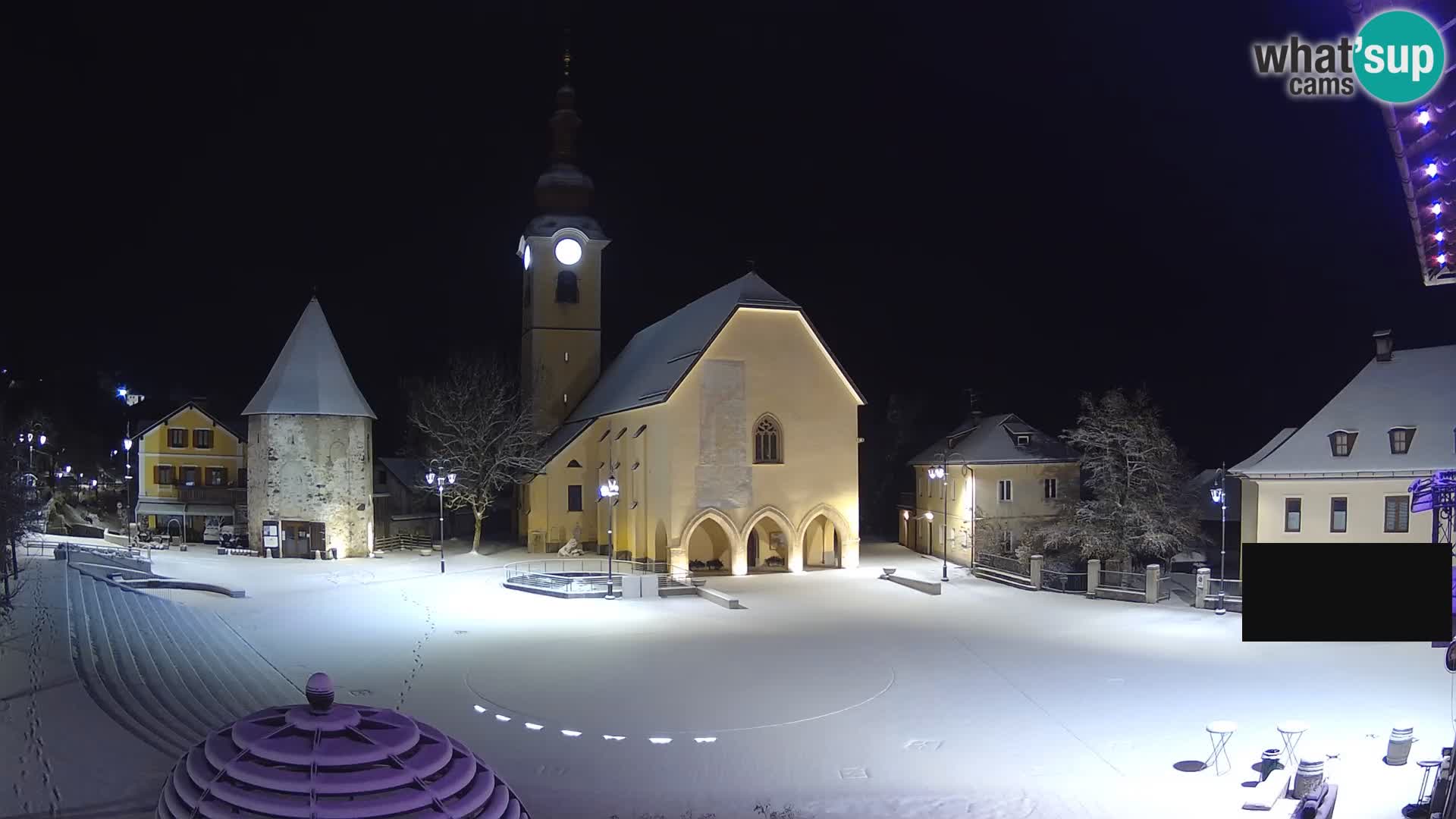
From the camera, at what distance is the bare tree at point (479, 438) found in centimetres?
4134

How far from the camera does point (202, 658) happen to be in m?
18.5

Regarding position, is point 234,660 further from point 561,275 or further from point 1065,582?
point 561,275

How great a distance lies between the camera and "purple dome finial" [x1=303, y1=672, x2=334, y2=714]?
594 centimetres

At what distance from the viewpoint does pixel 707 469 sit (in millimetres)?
35156

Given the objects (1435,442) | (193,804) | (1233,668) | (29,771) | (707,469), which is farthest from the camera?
(707,469)

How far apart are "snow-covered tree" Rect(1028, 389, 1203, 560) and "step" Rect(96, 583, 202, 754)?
84.9 feet

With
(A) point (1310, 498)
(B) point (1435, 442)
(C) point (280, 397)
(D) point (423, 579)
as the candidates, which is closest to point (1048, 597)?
(A) point (1310, 498)

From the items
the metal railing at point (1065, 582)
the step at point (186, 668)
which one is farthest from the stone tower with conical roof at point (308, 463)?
the metal railing at point (1065, 582)

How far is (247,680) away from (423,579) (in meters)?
15.8

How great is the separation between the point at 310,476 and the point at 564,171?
18.9 m

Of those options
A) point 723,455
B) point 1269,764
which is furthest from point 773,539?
point 1269,764

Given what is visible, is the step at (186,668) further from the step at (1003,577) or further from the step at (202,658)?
the step at (1003,577)

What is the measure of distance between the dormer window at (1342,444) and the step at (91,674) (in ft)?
102

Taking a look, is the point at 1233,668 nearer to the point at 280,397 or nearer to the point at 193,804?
the point at 193,804
